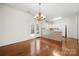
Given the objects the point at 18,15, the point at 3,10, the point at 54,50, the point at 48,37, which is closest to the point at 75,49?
the point at 54,50

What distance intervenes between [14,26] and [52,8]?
0.75 metres

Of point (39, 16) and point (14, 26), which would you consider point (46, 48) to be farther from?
point (14, 26)

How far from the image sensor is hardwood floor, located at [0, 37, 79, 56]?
1608 mm

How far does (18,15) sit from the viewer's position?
5.30 ft

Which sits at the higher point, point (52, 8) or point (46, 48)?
point (52, 8)

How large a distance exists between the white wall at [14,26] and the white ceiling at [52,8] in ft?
0.30

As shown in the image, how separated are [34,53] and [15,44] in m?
0.38

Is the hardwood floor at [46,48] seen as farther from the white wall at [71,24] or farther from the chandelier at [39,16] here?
the chandelier at [39,16]

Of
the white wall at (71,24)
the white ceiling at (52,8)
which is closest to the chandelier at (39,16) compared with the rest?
the white ceiling at (52,8)

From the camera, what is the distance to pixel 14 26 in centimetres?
163

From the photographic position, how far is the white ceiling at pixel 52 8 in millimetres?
1603

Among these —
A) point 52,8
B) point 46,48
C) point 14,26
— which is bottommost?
point 46,48

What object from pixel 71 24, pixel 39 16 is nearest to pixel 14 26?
pixel 39 16

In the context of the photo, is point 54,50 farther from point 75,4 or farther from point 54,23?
point 75,4
